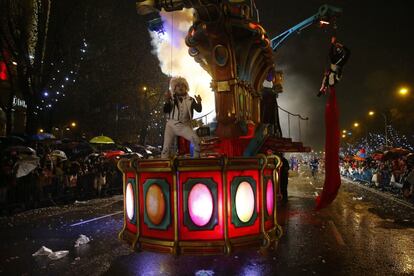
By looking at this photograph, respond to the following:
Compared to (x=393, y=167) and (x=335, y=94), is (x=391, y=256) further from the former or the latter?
(x=393, y=167)

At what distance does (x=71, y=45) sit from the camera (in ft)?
70.7

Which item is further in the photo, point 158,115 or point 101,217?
point 158,115

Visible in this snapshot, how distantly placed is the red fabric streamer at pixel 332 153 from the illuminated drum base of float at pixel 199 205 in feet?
6.08

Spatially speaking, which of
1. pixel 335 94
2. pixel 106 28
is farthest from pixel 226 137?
pixel 106 28

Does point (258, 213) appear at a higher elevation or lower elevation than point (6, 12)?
lower

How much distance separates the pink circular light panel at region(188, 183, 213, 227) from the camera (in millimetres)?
5578

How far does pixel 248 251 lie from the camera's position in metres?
6.54

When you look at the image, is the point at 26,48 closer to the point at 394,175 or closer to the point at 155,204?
the point at 155,204

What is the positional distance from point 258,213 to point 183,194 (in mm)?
1491

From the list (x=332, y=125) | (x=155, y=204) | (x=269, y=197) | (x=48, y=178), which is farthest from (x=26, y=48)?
(x=332, y=125)

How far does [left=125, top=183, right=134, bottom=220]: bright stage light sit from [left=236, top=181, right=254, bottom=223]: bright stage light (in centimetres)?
207

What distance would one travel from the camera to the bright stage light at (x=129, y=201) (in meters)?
6.40

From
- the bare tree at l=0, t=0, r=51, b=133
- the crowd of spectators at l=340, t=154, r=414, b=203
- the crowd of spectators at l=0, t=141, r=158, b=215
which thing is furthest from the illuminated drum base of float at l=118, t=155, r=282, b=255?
the bare tree at l=0, t=0, r=51, b=133

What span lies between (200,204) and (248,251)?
5.70 feet
